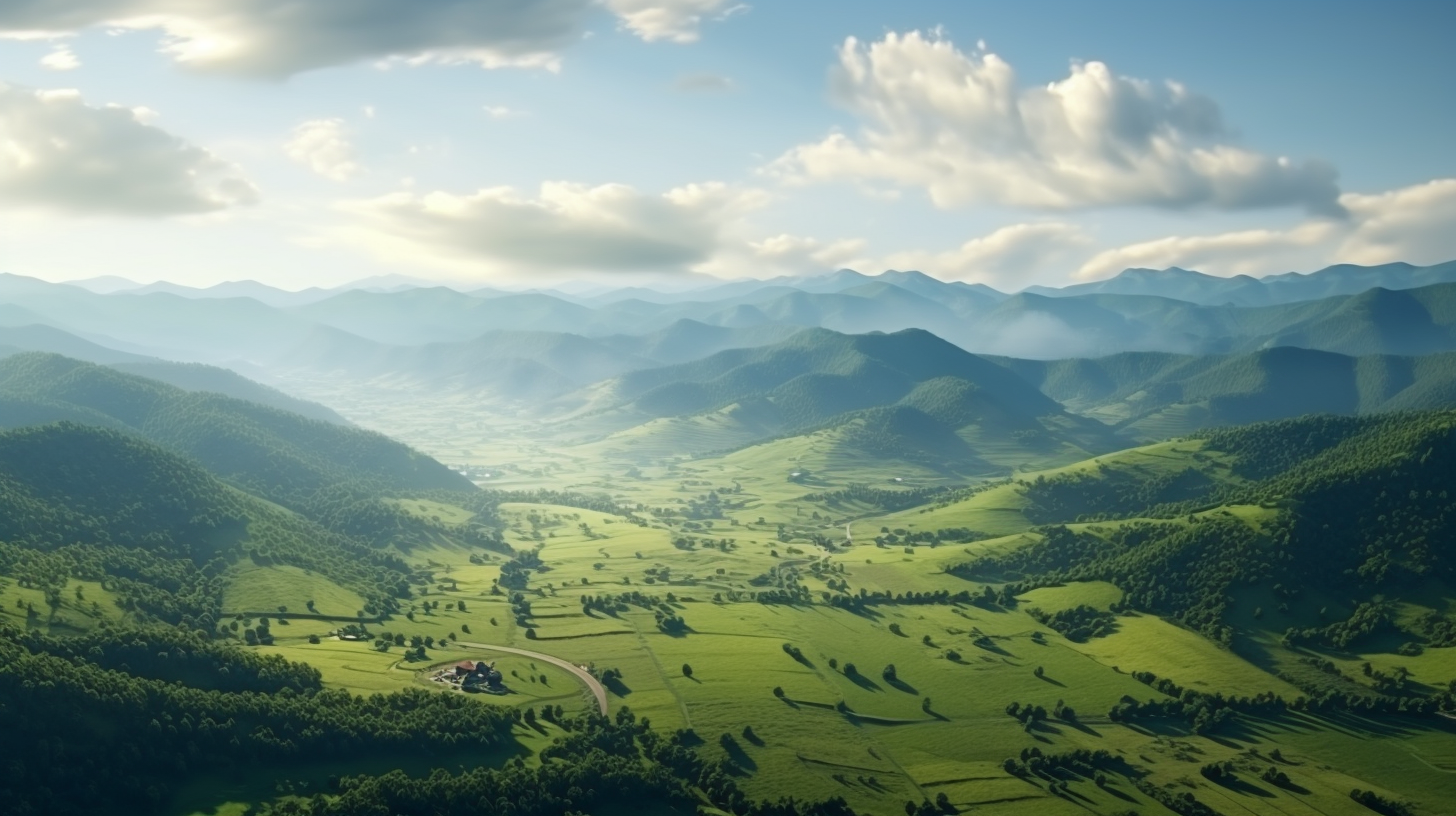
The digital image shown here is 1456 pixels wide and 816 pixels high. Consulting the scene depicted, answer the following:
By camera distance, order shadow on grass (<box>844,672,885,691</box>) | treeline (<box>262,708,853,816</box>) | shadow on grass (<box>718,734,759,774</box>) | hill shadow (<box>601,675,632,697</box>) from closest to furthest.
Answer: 1. treeline (<box>262,708,853,816</box>)
2. shadow on grass (<box>718,734,759,774</box>)
3. hill shadow (<box>601,675,632,697</box>)
4. shadow on grass (<box>844,672,885,691</box>)

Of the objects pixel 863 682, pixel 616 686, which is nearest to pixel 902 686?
pixel 863 682

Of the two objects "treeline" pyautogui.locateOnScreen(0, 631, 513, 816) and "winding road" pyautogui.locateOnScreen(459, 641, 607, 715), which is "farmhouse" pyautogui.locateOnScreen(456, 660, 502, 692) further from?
"winding road" pyautogui.locateOnScreen(459, 641, 607, 715)

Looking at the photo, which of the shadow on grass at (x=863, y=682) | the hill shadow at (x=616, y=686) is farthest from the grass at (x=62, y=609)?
the shadow on grass at (x=863, y=682)

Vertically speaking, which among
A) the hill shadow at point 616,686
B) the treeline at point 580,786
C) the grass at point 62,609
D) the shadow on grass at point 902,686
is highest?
the grass at point 62,609

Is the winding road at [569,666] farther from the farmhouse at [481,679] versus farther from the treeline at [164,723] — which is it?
the treeline at [164,723]

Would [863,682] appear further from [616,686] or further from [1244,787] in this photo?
[1244,787]

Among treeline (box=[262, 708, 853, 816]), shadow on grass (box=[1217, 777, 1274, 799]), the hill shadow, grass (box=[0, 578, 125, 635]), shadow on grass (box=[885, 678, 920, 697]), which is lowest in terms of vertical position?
treeline (box=[262, 708, 853, 816])

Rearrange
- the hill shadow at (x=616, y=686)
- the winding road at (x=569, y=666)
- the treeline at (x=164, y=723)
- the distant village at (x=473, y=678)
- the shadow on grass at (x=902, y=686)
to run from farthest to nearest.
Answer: the shadow on grass at (x=902, y=686), the hill shadow at (x=616, y=686), the winding road at (x=569, y=666), the distant village at (x=473, y=678), the treeline at (x=164, y=723)

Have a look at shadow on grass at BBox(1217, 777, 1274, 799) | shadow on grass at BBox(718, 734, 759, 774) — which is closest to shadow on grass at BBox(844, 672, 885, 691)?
shadow on grass at BBox(718, 734, 759, 774)
